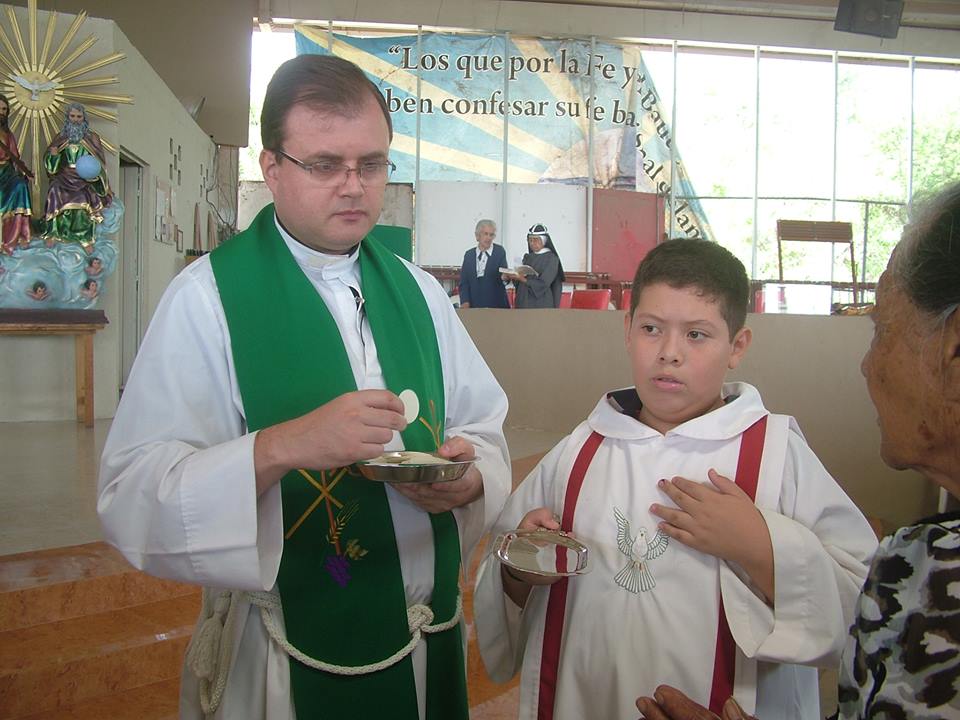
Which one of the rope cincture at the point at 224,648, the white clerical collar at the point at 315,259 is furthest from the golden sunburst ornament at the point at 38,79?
the rope cincture at the point at 224,648

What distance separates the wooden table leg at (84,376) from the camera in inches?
249

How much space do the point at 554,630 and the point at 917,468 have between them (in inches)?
29.1

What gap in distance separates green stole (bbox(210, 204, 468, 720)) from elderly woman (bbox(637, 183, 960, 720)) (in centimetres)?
61

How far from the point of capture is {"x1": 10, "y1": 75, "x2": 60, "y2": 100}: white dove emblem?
20.6 ft

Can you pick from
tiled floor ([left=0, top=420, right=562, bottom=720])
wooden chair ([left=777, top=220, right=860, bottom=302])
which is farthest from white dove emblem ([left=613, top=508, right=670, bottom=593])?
wooden chair ([left=777, top=220, right=860, bottom=302])

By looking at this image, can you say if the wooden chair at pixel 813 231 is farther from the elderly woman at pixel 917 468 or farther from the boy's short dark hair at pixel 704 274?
the elderly woman at pixel 917 468

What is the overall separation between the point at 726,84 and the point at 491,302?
692 centimetres

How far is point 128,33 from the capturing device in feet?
37.9

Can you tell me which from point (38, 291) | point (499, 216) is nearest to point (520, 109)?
point (499, 216)

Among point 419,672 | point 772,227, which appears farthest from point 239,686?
point 772,227

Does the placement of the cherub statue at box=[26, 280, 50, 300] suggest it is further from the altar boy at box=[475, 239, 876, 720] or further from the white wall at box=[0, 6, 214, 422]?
the altar boy at box=[475, 239, 876, 720]

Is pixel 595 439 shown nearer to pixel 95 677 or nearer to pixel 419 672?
pixel 419 672

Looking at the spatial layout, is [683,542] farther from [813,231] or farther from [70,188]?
[813,231]

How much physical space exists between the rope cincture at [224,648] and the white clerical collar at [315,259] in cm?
60
